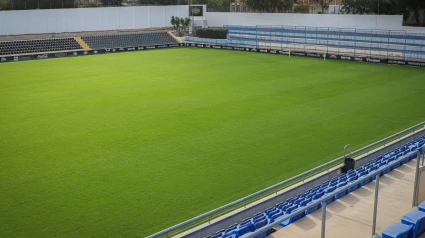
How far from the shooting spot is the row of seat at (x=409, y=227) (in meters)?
8.84

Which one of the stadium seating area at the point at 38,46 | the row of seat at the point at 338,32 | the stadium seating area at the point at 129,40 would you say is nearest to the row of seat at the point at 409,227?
the row of seat at the point at 338,32

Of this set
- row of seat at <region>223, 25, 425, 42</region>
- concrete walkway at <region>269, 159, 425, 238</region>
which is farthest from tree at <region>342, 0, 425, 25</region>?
concrete walkway at <region>269, 159, 425, 238</region>

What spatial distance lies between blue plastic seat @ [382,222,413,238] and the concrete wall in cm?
4346

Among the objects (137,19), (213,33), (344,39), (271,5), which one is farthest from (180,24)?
(344,39)

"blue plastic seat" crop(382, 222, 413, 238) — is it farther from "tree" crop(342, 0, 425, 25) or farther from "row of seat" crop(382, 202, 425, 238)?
"tree" crop(342, 0, 425, 25)

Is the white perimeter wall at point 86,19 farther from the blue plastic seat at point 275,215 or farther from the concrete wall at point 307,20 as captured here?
the blue plastic seat at point 275,215

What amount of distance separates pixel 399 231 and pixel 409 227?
0.26 meters

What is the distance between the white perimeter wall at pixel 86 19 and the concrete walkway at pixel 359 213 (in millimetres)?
50663

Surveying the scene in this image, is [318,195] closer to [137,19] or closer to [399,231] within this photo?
[399,231]

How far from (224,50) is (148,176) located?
38861 millimetres

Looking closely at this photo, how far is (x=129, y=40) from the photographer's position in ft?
187

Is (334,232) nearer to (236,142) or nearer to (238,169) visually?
(238,169)

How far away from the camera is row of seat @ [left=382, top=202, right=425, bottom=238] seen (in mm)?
8836

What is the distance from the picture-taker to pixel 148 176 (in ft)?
54.7
